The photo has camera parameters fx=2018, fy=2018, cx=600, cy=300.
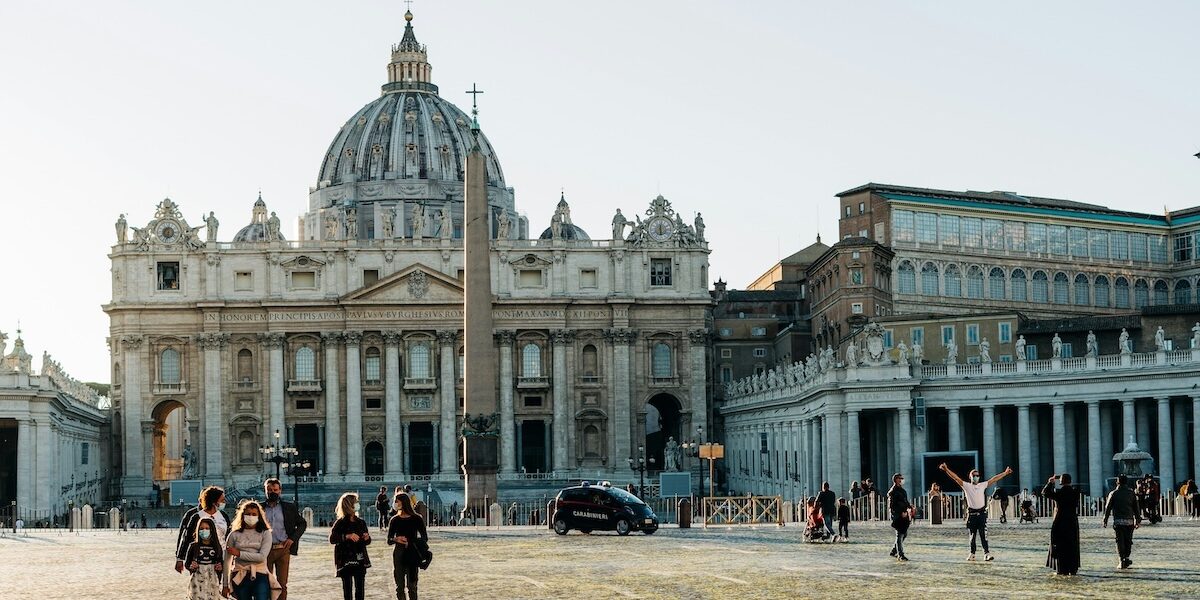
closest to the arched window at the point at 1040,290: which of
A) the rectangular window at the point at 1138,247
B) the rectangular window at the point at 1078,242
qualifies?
the rectangular window at the point at 1078,242

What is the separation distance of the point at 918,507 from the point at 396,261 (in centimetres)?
6707

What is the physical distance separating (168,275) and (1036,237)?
5553 cm

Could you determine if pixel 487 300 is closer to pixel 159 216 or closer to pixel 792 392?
pixel 792 392

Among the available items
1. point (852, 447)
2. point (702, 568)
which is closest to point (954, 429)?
point (852, 447)

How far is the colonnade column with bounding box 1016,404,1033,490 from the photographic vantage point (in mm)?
84062

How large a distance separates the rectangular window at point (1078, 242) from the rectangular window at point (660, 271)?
2644 cm

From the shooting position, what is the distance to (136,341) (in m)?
130

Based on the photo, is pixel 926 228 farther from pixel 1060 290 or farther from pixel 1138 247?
pixel 1138 247

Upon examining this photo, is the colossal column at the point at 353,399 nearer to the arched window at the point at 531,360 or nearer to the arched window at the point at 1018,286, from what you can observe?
the arched window at the point at 531,360

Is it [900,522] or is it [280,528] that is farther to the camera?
[900,522]

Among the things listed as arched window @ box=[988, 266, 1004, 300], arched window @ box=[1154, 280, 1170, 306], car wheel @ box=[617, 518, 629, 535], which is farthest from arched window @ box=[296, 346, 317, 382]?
car wheel @ box=[617, 518, 629, 535]

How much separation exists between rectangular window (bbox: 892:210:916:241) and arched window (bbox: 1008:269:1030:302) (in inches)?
281

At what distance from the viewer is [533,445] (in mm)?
136250

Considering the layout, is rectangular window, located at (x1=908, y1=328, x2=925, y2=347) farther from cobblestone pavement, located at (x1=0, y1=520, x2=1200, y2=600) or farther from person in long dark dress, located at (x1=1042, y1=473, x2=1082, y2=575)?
person in long dark dress, located at (x1=1042, y1=473, x2=1082, y2=575)
